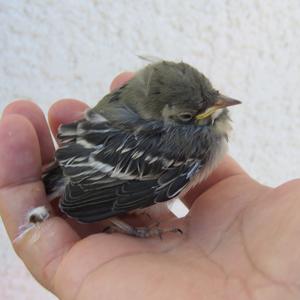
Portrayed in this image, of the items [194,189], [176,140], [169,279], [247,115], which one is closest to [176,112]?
[176,140]

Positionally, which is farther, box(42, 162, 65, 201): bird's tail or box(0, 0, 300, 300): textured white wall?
box(0, 0, 300, 300): textured white wall

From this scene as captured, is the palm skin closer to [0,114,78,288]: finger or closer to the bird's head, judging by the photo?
[0,114,78,288]: finger

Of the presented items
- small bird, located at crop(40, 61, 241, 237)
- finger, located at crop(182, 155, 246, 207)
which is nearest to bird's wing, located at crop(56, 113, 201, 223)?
small bird, located at crop(40, 61, 241, 237)

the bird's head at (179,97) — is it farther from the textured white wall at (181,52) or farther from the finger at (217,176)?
the textured white wall at (181,52)

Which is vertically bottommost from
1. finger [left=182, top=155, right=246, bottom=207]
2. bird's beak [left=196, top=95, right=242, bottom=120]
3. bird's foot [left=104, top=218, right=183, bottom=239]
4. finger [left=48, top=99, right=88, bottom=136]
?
bird's foot [left=104, top=218, right=183, bottom=239]

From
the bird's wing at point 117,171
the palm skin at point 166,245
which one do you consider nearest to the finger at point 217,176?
the palm skin at point 166,245

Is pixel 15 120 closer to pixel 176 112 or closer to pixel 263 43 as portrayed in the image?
pixel 176 112

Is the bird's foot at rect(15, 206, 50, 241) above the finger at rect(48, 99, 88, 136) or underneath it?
underneath
